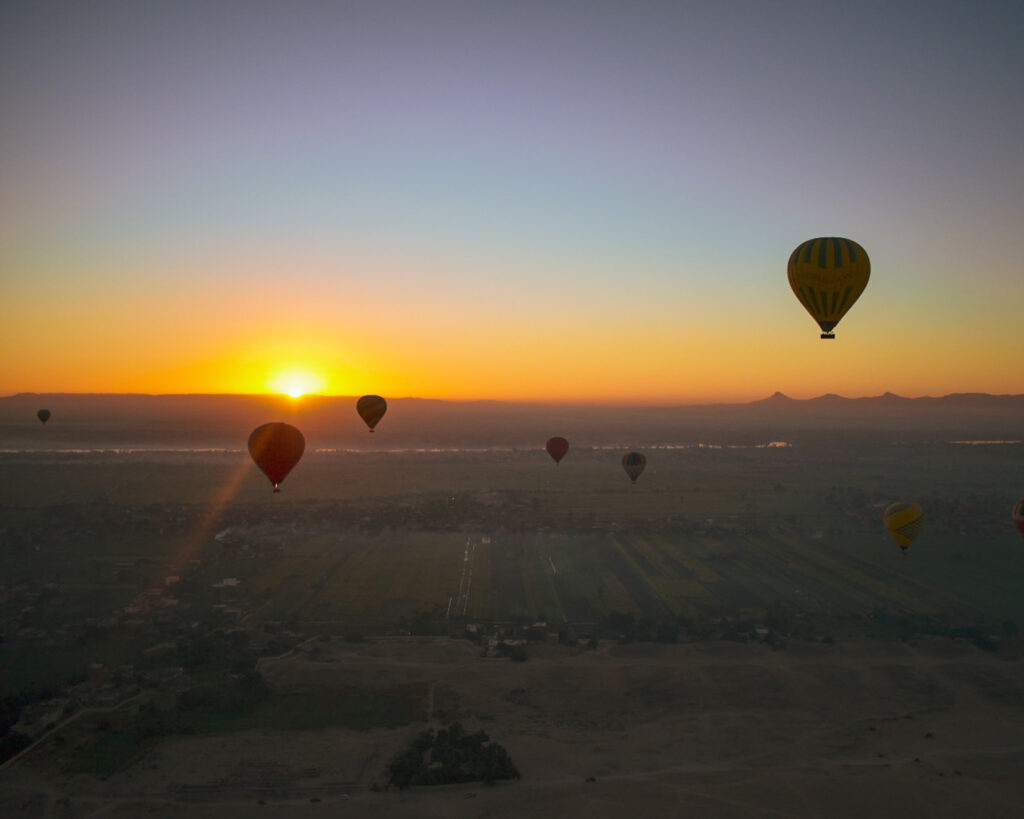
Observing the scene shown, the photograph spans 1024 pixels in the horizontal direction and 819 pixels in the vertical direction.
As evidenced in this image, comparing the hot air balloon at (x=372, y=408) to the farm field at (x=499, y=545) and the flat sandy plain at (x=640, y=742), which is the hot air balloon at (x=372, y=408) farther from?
the flat sandy plain at (x=640, y=742)

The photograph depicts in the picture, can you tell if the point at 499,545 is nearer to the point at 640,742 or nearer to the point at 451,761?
the point at 640,742

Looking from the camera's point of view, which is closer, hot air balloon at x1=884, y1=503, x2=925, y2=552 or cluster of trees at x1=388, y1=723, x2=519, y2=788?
cluster of trees at x1=388, y1=723, x2=519, y2=788

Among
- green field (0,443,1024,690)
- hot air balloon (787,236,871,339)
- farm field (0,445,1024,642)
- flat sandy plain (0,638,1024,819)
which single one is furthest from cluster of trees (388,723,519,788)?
hot air balloon (787,236,871,339)

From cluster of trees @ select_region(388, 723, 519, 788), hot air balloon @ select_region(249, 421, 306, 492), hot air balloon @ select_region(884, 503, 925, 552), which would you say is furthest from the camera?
hot air balloon @ select_region(884, 503, 925, 552)

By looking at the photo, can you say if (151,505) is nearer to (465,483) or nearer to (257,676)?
(465,483)

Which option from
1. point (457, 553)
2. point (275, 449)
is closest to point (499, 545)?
point (457, 553)

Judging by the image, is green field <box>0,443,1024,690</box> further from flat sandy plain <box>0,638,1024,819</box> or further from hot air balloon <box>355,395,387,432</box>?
hot air balloon <box>355,395,387,432</box>

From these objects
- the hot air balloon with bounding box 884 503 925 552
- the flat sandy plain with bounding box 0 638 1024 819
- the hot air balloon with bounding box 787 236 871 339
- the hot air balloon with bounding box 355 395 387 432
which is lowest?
the flat sandy plain with bounding box 0 638 1024 819
